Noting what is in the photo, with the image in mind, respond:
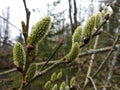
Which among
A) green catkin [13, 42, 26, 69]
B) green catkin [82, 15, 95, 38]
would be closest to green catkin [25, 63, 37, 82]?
green catkin [13, 42, 26, 69]

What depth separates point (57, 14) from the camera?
991 centimetres

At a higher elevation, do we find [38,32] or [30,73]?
[38,32]

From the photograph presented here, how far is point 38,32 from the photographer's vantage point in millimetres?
794

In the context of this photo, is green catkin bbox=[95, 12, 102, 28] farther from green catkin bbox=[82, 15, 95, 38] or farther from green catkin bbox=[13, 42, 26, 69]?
green catkin bbox=[13, 42, 26, 69]

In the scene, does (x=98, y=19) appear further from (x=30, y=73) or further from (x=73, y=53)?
(x=30, y=73)

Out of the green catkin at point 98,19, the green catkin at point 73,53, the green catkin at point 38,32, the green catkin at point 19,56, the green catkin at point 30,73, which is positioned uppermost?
the green catkin at point 38,32

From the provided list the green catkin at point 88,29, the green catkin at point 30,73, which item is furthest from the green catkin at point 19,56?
the green catkin at point 88,29

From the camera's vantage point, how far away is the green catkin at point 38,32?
0.78m

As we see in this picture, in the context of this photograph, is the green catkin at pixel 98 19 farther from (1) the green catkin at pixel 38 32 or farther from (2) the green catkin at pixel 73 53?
(1) the green catkin at pixel 38 32

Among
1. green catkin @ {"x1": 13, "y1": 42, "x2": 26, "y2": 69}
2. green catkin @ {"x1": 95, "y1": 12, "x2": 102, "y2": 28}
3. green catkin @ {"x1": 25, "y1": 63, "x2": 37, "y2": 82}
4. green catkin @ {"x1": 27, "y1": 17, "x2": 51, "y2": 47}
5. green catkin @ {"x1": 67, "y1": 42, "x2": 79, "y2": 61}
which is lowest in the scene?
green catkin @ {"x1": 25, "y1": 63, "x2": 37, "y2": 82}

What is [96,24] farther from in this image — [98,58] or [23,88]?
[98,58]

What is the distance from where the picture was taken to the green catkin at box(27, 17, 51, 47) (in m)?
0.78

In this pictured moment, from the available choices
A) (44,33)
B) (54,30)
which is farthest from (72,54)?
(54,30)

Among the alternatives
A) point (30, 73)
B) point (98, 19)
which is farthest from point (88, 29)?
point (30, 73)
